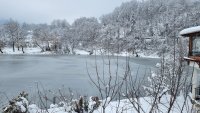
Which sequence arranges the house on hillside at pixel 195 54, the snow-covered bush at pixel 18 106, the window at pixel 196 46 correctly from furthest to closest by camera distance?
the window at pixel 196 46 < the house on hillside at pixel 195 54 < the snow-covered bush at pixel 18 106

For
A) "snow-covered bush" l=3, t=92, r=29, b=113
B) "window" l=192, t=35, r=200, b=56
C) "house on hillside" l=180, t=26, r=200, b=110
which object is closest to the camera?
"snow-covered bush" l=3, t=92, r=29, b=113

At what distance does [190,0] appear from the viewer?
106 meters

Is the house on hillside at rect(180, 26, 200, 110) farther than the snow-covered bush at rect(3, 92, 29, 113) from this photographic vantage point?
Yes

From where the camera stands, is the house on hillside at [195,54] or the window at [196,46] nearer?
the house on hillside at [195,54]

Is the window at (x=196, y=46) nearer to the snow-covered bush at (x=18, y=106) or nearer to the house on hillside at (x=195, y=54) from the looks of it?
the house on hillside at (x=195, y=54)

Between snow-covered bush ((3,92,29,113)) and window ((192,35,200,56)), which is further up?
window ((192,35,200,56))

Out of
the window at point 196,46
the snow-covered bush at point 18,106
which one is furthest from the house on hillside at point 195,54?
the snow-covered bush at point 18,106

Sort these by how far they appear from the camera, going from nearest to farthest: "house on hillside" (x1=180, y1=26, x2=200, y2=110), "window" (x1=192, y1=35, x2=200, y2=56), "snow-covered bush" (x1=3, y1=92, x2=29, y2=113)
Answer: "snow-covered bush" (x1=3, y1=92, x2=29, y2=113) < "house on hillside" (x1=180, y1=26, x2=200, y2=110) < "window" (x1=192, y1=35, x2=200, y2=56)

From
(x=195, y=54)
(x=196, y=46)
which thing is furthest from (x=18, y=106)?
(x=196, y=46)

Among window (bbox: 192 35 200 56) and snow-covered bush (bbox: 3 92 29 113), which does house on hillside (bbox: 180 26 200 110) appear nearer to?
window (bbox: 192 35 200 56)

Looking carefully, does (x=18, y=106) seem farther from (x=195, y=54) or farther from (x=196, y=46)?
(x=196, y=46)

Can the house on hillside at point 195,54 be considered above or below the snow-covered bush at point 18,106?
above

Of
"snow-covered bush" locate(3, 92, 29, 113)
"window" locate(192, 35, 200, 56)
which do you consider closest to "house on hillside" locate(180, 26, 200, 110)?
"window" locate(192, 35, 200, 56)

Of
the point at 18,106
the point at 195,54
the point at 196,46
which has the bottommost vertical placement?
the point at 18,106
